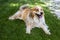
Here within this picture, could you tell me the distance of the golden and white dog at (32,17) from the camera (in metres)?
1.84

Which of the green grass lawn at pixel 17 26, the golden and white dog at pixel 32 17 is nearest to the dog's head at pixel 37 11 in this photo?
the golden and white dog at pixel 32 17

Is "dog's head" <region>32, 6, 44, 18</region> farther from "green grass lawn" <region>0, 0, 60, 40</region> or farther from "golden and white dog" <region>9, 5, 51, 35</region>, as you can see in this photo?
"green grass lawn" <region>0, 0, 60, 40</region>

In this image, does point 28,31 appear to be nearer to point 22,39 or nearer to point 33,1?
point 22,39

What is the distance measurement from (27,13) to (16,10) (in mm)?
145

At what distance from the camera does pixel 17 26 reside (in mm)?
1815

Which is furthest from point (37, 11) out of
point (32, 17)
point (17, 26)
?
point (17, 26)

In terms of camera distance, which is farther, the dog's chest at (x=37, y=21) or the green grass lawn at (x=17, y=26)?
the dog's chest at (x=37, y=21)

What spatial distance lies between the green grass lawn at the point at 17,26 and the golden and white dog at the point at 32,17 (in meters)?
0.04

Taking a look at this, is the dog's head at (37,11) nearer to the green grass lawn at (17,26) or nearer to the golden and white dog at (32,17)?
the golden and white dog at (32,17)

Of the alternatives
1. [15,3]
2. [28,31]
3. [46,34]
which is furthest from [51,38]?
[15,3]

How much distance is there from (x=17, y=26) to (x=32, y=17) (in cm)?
16

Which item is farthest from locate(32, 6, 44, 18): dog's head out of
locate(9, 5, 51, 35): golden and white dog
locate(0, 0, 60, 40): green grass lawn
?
locate(0, 0, 60, 40): green grass lawn

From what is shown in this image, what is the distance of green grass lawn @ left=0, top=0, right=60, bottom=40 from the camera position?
1758 mm

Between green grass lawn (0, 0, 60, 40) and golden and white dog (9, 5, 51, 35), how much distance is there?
37mm
